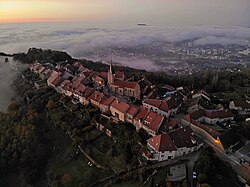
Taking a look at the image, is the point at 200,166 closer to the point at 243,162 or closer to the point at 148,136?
the point at 243,162

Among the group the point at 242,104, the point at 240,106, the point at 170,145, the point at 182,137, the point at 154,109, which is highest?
the point at 182,137

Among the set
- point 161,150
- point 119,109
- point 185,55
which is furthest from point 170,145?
point 185,55

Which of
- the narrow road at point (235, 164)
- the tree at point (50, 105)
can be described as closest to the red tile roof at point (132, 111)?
the narrow road at point (235, 164)

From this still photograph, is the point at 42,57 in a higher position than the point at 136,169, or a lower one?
lower

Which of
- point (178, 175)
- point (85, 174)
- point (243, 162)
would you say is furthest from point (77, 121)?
point (243, 162)

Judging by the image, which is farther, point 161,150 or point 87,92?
point 87,92

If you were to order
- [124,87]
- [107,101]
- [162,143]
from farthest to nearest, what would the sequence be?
[124,87] → [107,101] → [162,143]

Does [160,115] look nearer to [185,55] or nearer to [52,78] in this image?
[52,78]
